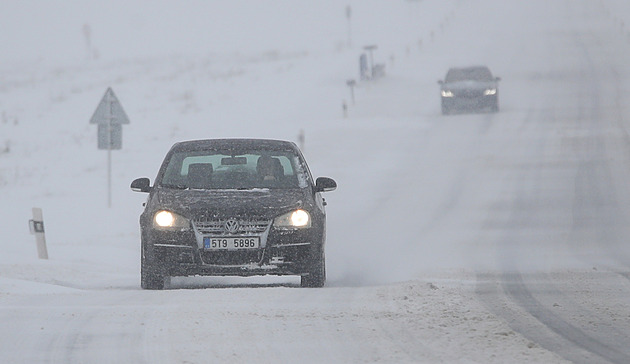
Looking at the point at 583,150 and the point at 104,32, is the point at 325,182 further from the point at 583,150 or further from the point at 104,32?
the point at 104,32

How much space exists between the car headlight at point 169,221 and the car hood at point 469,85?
25.6 meters

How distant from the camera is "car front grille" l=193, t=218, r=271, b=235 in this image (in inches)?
400

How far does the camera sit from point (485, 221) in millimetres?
17156

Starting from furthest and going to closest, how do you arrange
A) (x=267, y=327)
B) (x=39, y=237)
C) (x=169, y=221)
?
(x=39, y=237) < (x=169, y=221) < (x=267, y=327)

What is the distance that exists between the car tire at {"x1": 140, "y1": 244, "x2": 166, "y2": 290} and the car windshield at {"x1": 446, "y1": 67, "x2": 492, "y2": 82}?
26.1 meters

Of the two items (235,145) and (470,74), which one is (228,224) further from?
(470,74)

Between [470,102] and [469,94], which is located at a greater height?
[469,94]

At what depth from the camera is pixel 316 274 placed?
34.3 ft

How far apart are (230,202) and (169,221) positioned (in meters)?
0.57

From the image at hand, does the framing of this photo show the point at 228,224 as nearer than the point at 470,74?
Yes

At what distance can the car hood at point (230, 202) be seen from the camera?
10.2 m

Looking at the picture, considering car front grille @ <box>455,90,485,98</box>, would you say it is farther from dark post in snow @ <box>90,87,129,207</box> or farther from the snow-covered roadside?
the snow-covered roadside

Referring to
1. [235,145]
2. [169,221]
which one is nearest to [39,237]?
[235,145]

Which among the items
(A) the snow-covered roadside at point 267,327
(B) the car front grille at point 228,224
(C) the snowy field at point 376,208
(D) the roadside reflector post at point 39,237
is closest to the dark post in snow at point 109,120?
(C) the snowy field at point 376,208
